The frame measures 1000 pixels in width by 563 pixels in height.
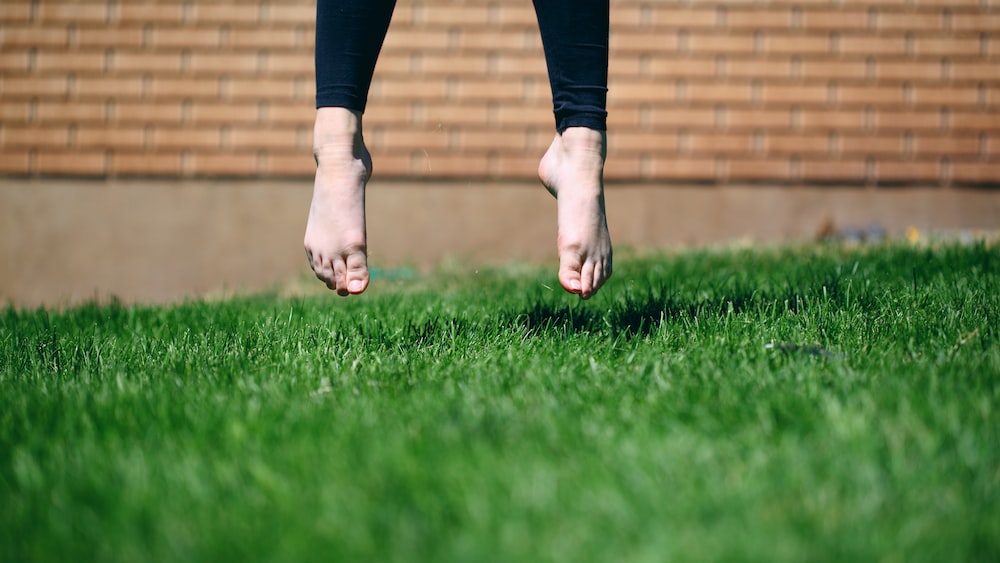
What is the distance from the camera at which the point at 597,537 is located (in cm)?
113

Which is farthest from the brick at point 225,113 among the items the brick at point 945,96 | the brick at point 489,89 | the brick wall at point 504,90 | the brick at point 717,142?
the brick at point 945,96

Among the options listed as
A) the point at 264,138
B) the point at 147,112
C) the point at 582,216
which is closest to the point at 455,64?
the point at 264,138

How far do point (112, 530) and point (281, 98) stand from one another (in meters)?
4.30

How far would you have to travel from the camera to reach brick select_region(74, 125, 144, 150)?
5191mm

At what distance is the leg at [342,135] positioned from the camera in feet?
7.35

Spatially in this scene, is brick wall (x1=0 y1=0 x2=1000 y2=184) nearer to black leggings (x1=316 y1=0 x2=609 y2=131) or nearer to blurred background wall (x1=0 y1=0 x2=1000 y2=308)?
blurred background wall (x1=0 y1=0 x2=1000 y2=308)

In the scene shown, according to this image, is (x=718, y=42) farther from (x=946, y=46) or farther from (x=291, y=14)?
(x=291, y=14)

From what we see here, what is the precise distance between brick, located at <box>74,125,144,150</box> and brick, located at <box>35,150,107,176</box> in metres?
0.06

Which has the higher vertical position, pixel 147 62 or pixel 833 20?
pixel 833 20

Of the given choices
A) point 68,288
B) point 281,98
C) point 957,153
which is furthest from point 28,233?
point 957,153

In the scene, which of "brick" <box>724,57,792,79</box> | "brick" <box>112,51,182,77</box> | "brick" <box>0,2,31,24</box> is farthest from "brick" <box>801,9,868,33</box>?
"brick" <box>0,2,31,24</box>

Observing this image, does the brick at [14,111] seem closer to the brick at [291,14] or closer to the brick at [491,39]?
the brick at [291,14]

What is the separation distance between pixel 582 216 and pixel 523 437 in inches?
40.0

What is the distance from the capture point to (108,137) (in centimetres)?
520
